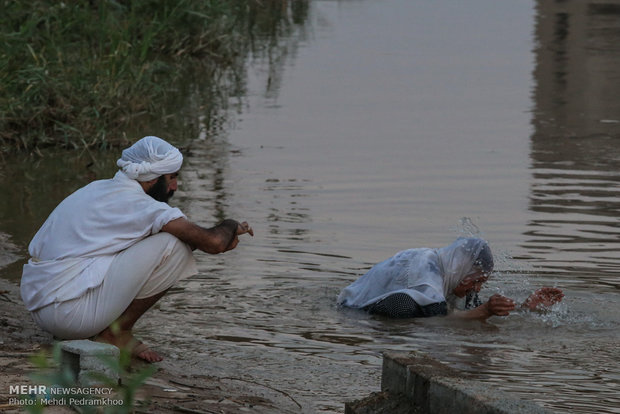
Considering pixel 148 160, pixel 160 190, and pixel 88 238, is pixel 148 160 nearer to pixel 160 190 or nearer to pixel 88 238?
pixel 160 190

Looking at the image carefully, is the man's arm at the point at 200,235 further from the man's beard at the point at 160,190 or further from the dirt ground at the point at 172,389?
the dirt ground at the point at 172,389

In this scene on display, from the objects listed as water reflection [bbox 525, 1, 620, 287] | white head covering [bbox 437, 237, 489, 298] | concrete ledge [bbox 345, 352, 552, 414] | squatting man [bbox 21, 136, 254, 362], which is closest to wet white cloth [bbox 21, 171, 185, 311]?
squatting man [bbox 21, 136, 254, 362]

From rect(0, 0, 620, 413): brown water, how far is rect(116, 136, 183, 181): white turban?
2.99 feet

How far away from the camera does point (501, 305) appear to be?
265 inches

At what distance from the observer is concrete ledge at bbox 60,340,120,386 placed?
15.9 feet

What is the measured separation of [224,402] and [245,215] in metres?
4.23

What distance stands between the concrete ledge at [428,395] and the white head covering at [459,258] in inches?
76.5

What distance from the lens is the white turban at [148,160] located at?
585 cm

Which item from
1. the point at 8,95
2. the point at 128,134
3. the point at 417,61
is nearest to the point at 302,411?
the point at 8,95

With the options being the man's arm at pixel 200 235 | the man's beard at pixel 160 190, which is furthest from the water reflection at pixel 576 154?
the man's beard at pixel 160 190

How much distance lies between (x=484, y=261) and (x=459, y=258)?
0.47ft

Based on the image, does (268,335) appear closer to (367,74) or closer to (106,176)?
(106,176)

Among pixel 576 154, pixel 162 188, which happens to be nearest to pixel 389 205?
pixel 576 154

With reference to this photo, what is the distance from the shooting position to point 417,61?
55.8ft
